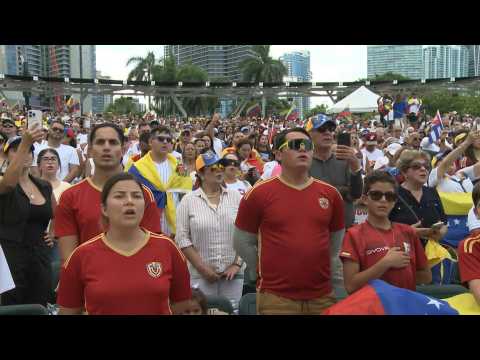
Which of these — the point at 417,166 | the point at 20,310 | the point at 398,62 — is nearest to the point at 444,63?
the point at 398,62

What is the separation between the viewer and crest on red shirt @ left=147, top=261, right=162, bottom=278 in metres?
2.66

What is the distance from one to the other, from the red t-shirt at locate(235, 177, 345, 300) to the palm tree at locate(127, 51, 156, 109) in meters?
71.6

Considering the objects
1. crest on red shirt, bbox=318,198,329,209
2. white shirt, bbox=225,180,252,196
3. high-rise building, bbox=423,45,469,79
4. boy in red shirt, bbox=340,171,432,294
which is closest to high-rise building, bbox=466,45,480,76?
boy in red shirt, bbox=340,171,432,294

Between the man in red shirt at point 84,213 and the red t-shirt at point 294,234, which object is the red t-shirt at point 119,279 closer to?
the man in red shirt at point 84,213

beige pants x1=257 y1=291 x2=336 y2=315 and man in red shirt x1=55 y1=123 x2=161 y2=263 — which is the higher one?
man in red shirt x1=55 y1=123 x2=161 y2=263

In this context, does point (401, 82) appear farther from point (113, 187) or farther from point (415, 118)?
point (113, 187)

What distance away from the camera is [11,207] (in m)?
4.32

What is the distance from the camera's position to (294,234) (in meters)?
3.46

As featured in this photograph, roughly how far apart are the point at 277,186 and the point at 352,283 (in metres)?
0.78

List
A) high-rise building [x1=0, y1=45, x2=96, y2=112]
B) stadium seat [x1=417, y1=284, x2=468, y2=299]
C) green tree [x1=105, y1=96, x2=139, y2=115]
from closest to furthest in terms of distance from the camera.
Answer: stadium seat [x1=417, y1=284, x2=468, y2=299], high-rise building [x1=0, y1=45, x2=96, y2=112], green tree [x1=105, y1=96, x2=139, y2=115]

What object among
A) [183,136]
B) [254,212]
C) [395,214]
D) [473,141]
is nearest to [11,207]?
[254,212]

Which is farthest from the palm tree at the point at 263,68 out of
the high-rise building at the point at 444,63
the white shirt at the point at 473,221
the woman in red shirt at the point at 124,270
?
the woman in red shirt at the point at 124,270

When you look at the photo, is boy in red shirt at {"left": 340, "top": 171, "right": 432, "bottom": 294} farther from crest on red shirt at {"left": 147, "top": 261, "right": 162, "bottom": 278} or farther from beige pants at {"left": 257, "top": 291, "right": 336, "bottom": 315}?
crest on red shirt at {"left": 147, "top": 261, "right": 162, "bottom": 278}

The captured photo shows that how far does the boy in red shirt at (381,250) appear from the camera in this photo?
10.5 ft
